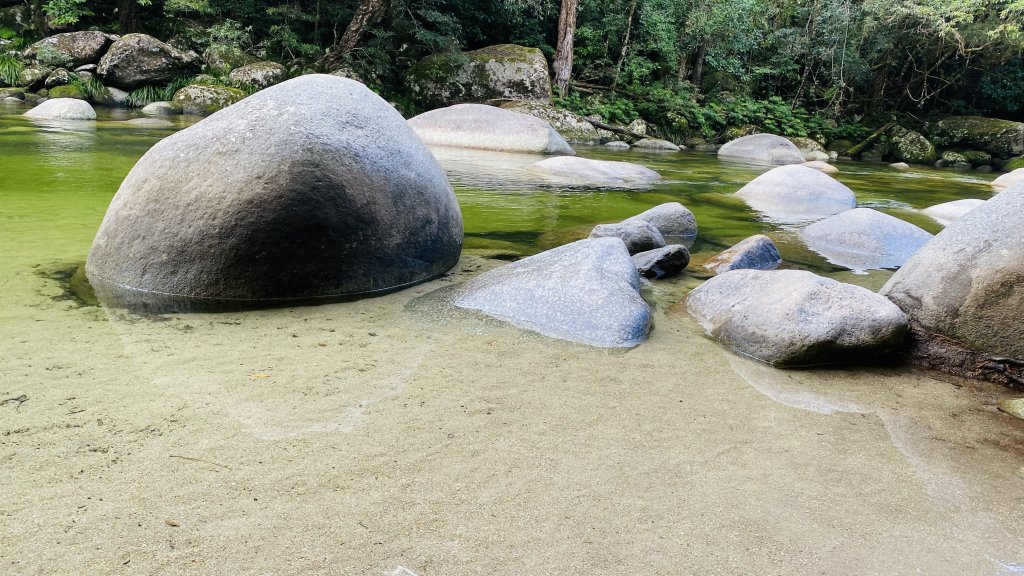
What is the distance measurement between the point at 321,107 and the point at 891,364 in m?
3.04

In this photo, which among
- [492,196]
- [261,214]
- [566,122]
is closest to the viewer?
[261,214]

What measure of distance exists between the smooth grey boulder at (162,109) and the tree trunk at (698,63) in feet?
46.0

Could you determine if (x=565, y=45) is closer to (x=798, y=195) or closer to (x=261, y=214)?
(x=798, y=195)

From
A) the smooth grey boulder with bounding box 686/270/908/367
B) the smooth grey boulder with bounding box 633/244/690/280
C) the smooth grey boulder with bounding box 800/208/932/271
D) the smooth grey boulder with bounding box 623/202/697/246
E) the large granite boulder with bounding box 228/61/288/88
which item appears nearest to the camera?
the smooth grey boulder with bounding box 686/270/908/367

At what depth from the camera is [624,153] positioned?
14188 mm

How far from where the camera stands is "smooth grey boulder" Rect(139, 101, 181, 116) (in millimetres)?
13891

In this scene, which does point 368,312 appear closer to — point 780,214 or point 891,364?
point 891,364

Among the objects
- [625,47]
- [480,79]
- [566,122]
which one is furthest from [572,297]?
[625,47]

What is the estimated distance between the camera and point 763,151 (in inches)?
611

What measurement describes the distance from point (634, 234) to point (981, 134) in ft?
61.6

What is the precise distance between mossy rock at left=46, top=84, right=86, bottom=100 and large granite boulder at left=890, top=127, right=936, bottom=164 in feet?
66.6

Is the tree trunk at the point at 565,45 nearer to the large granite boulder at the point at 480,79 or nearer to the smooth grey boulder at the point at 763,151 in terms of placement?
the large granite boulder at the point at 480,79

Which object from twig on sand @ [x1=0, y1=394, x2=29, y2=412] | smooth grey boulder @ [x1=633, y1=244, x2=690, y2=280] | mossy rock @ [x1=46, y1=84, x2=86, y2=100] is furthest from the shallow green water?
mossy rock @ [x1=46, y1=84, x2=86, y2=100]

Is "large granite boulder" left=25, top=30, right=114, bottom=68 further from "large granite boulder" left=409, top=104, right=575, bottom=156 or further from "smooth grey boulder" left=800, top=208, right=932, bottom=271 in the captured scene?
"smooth grey boulder" left=800, top=208, right=932, bottom=271
